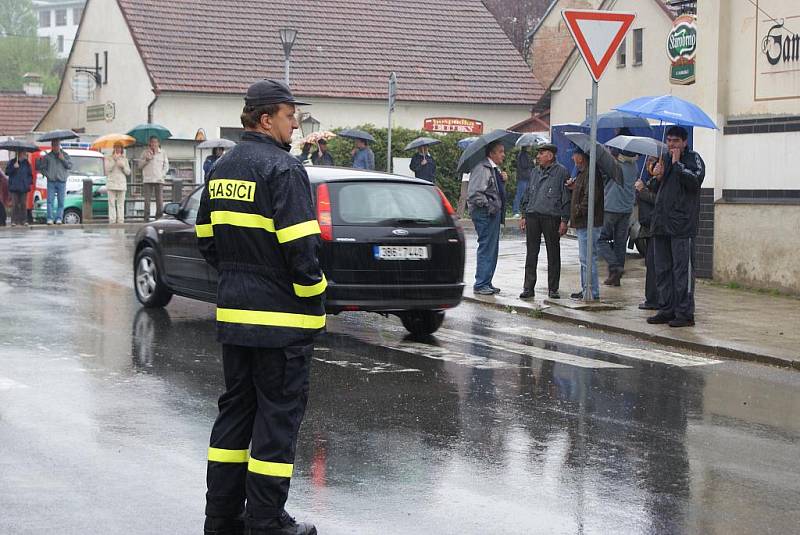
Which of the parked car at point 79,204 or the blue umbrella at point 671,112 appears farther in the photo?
the parked car at point 79,204

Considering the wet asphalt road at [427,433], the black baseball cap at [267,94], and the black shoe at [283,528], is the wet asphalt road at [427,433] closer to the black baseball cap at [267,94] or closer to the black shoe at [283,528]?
the black shoe at [283,528]

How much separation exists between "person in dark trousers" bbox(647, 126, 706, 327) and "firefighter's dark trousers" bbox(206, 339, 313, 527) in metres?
7.90

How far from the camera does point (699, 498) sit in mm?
6332

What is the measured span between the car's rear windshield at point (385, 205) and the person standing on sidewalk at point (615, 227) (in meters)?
5.33

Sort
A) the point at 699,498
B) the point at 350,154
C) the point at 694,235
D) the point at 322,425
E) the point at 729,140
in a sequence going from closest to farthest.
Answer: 1. the point at 699,498
2. the point at 322,425
3. the point at 694,235
4. the point at 729,140
5. the point at 350,154

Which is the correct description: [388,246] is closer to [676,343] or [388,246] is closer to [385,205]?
[385,205]

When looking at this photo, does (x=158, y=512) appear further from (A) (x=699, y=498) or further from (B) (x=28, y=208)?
(B) (x=28, y=208)

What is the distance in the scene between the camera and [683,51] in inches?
766

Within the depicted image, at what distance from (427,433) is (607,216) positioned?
980 centimetres

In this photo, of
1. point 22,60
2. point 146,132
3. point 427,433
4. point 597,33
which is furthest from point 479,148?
point 22,60

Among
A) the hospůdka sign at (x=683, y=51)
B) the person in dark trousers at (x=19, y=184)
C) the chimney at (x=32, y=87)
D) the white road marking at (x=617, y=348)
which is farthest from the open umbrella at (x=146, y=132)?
the chimney at (x=32, y=87)

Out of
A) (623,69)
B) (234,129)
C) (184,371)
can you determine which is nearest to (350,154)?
(234,129)

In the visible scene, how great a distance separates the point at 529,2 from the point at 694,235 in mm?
54951

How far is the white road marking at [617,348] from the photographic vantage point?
436 inches
